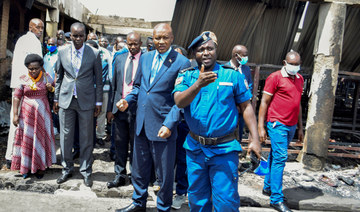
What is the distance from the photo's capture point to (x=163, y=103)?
313 cm

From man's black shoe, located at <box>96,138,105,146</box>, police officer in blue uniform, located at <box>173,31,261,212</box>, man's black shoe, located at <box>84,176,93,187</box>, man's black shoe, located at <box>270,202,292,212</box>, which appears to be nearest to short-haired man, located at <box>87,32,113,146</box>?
man's black shoe, located at <box>96,138,105,146</box>

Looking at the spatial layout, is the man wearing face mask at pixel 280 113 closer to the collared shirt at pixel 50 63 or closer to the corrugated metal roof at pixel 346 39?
the corrugated metal roof at pixel 346 39

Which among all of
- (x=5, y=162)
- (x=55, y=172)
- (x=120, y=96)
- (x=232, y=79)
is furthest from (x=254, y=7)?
(x=5, y=162)

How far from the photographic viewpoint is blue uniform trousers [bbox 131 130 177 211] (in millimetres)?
3117

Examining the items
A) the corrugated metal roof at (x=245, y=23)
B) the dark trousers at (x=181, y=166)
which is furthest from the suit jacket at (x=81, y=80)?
the corrugated metal roof at (x=245, y=23)

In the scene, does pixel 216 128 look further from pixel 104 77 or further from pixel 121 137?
pixel 104 77

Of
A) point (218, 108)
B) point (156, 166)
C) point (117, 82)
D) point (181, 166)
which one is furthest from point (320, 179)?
point (117, 82)

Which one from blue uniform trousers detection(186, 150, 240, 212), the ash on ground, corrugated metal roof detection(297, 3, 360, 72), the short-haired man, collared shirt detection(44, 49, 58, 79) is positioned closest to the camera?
blue uniform trousers detection(186, 150, 240, 212)

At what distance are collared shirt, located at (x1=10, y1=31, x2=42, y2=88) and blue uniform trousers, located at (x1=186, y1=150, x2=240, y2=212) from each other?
278 cm

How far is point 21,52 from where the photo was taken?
13.6ft

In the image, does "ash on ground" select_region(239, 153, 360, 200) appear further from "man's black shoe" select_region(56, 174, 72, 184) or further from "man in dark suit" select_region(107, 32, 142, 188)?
"man's black shoe" select_region(56, 174, 72, 184)

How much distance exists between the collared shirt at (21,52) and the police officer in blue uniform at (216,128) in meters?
2.63

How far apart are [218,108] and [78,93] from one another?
219cm

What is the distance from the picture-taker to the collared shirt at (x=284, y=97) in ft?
12.8
